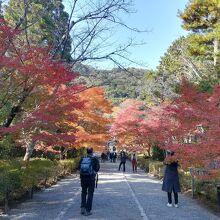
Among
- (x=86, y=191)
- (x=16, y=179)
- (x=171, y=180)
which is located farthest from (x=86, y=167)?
(x=171, y=180)

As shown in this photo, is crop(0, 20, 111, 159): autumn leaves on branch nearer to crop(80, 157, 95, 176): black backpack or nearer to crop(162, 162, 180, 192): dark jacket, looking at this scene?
crop(80, 157, 95, 176): black backpack

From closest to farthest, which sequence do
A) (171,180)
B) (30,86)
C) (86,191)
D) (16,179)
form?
(86,191) → (30,86) → (16,179) → (171,180)

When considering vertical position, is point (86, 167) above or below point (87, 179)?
above

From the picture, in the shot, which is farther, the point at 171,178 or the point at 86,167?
the point at 171,178

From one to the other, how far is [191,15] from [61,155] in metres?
14.7

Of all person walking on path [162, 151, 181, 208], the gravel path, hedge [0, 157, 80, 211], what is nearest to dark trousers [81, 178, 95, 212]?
the gravel path

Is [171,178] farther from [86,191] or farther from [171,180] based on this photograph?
[86,191]

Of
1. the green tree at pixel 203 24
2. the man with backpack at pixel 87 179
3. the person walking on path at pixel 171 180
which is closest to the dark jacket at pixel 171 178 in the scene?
the person walking on path at pixel 171 180

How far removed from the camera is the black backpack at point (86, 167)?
8.98 meters

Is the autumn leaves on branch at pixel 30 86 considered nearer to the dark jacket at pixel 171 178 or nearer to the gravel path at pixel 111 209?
the gravel path at pixel 111 209

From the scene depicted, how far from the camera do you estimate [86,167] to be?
8992 mm

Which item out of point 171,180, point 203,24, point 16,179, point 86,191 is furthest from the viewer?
point 203,24

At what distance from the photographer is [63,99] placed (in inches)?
455

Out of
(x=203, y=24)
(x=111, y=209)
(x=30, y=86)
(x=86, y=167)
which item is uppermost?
(x=203, y=24)
